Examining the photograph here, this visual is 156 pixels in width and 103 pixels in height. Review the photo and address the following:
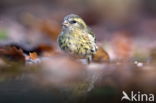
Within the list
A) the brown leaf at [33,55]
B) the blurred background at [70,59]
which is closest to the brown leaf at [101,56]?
the blurred background at [70,59]

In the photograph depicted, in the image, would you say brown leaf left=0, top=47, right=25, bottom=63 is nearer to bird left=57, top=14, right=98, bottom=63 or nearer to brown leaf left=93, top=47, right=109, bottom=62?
bird left=57, top=14, right=98, bottom=63

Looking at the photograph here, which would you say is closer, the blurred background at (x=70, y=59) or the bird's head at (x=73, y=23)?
the blurred background at (x=70, y=59)

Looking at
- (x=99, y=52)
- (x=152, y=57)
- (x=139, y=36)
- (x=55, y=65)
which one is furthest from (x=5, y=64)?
(x=139, y=36)

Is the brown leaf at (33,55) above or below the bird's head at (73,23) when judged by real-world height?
below

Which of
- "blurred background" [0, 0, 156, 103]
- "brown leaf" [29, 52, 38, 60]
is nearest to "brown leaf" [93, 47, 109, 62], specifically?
"blurred background" [0, 0, 156, 103]

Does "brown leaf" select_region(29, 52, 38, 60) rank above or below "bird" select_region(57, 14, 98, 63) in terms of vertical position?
below

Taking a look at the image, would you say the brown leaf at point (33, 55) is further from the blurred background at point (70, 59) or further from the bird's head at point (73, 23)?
the bird's head at point (73, 23)
